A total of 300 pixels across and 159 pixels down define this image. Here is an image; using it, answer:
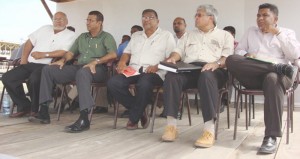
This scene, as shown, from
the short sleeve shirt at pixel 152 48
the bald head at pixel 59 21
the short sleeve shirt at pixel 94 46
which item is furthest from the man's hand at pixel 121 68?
the bald head at pixel 59 21

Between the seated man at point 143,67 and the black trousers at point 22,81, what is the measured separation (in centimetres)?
90

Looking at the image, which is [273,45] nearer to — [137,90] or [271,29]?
[271,29]

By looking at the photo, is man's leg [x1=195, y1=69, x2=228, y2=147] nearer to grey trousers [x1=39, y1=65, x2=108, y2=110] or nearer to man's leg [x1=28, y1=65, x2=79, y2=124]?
grey trousers [x1=39, y1=65, x2=108, y2=110]

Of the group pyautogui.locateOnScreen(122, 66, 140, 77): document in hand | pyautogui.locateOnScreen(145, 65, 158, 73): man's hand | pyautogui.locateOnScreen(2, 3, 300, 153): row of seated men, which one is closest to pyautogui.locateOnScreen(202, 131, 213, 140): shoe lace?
pyautogui.locateOnScreen(2, 3, 300, 153): row of seated men

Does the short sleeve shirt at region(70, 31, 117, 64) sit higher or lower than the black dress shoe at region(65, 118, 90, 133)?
higher

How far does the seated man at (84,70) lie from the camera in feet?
9.41

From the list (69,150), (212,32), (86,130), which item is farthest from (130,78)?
(69,150)

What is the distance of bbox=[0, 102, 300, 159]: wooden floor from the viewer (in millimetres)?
2061

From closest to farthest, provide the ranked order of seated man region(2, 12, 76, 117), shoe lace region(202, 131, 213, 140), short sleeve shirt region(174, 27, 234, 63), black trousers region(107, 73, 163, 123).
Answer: shoe lace region(202, 131, 213, 140) < short sleeve shirt region(174, 27, 234, 63) < black trousers region(107, 73, 163, 123) < seated man region(2, 12, 76, 117)

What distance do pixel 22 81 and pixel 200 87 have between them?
6.96 ft

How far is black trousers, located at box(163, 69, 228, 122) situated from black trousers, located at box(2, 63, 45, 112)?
1536mm

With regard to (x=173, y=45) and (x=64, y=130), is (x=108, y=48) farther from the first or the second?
(x=64, y=130)

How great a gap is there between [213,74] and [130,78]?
2.87ft

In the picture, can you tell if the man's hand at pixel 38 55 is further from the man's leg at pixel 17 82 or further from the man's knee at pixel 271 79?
the man's knee at pixel 271 79
